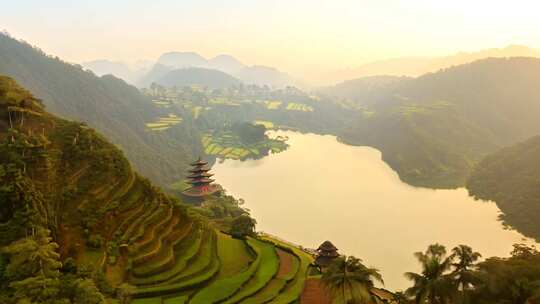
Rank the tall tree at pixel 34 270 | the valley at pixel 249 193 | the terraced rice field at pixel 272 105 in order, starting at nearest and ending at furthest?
the tall tree at pixel 34 270 < the valley at pixel 249 193 < the terraced rice field at pixel 272 105

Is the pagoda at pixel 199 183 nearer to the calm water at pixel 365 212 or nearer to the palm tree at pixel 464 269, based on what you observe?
the calm water at pixel 365 212

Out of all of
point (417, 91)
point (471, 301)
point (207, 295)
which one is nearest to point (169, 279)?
point (207, 295)

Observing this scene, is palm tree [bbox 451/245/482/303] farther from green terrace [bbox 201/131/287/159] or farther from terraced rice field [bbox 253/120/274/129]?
terraced rice field [bbox 253/120/274/129]

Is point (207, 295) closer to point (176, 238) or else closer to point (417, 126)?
point (176, 238)

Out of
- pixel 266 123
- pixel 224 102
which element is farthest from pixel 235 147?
pixel 224 102

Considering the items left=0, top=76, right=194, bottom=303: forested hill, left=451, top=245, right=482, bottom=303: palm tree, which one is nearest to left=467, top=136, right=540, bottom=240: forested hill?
left=451, top=245, right=482, bottom=303: palm tree

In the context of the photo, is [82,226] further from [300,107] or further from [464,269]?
[300,107]

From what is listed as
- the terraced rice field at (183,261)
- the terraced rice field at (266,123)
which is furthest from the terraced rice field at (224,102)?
the terraced rice field at (183,261)
